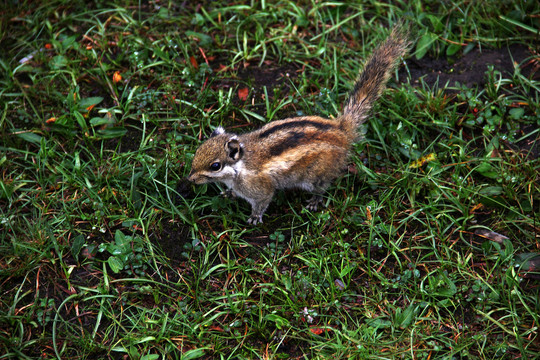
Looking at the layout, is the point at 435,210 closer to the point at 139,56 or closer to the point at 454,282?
the point at 454,282

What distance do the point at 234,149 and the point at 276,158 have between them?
392 mm

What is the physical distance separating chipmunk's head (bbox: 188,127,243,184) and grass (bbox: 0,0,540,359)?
0.34 m

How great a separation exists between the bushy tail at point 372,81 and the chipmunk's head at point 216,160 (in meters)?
1.16

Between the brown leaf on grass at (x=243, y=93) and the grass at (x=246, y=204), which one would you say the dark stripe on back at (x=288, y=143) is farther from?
the brown leaf on grass at (x=243, y=93)

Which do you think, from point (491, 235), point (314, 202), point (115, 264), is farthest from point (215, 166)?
point (491, 235)

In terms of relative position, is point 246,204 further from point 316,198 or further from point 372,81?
point 372,81

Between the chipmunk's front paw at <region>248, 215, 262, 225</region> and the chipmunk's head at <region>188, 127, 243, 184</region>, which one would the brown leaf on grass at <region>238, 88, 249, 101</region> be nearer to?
the chipmunk's head at <region>188, 127, 243, 184</region>

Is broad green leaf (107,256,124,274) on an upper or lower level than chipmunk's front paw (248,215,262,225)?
upper

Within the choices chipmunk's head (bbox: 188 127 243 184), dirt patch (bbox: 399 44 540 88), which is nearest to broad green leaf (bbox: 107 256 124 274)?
chipmunk's head (bbox: 188 127 243 184)

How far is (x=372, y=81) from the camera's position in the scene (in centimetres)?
493

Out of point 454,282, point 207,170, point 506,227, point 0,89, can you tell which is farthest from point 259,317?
point 0,89

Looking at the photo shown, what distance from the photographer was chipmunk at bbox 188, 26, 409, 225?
4461 mm

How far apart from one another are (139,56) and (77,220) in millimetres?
2059

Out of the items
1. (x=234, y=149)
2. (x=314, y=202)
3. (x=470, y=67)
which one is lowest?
(x=314, y=202)
